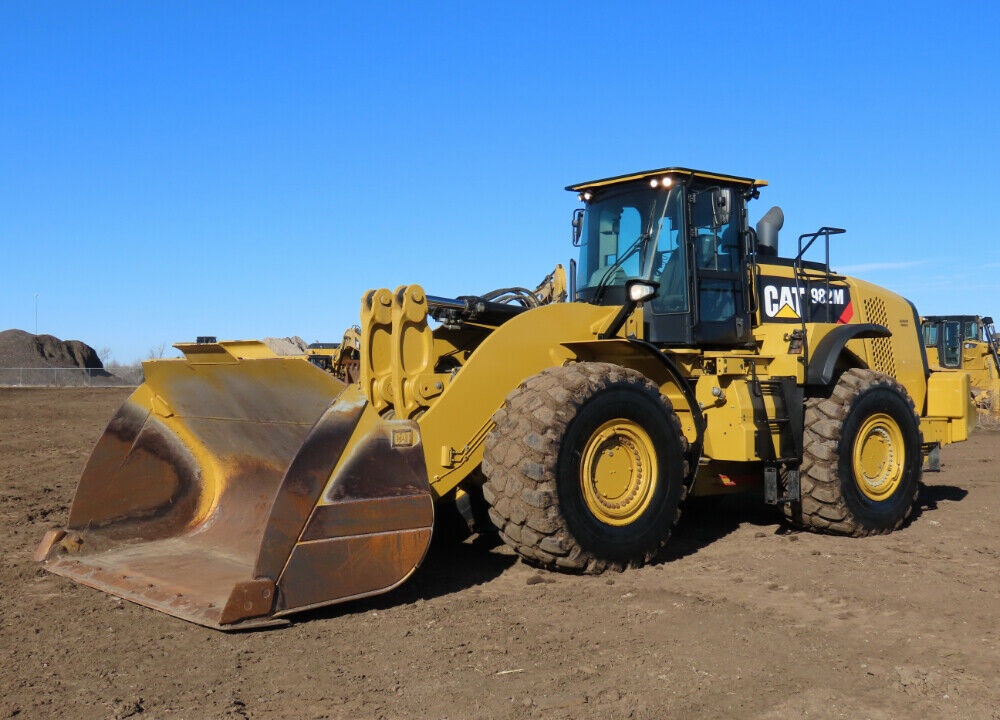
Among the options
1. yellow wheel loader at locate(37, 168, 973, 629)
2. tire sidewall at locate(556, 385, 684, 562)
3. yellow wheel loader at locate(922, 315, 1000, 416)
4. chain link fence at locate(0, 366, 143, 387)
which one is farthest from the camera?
chain link fence at locate(0, 366, 143, 387)

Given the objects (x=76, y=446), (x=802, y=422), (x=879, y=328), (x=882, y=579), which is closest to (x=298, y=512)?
(x=882, y=579)

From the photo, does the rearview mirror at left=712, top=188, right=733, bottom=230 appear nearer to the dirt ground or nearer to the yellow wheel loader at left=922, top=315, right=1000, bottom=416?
the dirt ground

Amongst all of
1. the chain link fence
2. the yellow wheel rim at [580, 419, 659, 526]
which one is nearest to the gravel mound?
the chain link fence

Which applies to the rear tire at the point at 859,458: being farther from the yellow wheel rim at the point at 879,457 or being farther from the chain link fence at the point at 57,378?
the chain link fence at the point at 57,378

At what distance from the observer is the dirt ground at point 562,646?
13.0 feet

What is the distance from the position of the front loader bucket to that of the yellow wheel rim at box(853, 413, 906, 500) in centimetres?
401

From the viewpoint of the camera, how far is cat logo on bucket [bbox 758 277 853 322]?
811cm

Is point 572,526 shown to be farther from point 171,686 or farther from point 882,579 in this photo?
point 171,686

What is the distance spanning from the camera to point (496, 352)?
6066 millimetres

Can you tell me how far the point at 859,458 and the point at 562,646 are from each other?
3.99 m

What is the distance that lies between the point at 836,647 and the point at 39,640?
3.84 metres

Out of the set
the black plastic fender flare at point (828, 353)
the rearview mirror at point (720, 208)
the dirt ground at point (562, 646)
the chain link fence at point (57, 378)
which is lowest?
the dirt ground at point (562, 646)

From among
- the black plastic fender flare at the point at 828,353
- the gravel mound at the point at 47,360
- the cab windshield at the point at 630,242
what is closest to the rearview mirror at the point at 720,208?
the cab windshield at the point at 630,242

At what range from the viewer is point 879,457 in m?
7.98
